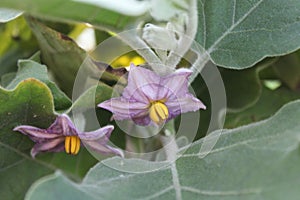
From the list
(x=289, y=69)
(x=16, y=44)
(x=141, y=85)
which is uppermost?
(x=141, y=85)

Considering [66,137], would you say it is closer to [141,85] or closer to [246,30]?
[141,85]

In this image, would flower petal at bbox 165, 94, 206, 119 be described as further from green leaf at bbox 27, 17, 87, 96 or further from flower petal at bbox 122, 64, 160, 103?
green leaf at bbox 27, 17, 87, 96

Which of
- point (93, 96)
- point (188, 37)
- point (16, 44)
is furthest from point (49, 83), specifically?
point (16, 44)

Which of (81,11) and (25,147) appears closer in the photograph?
(81,11)

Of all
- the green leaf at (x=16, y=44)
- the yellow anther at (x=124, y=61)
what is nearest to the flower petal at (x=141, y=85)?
the yellow anther at (x=124, y=61)

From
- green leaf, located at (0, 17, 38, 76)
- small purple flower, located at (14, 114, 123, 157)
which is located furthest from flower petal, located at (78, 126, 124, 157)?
green leaf, located at (0, 17, 38, 76)
